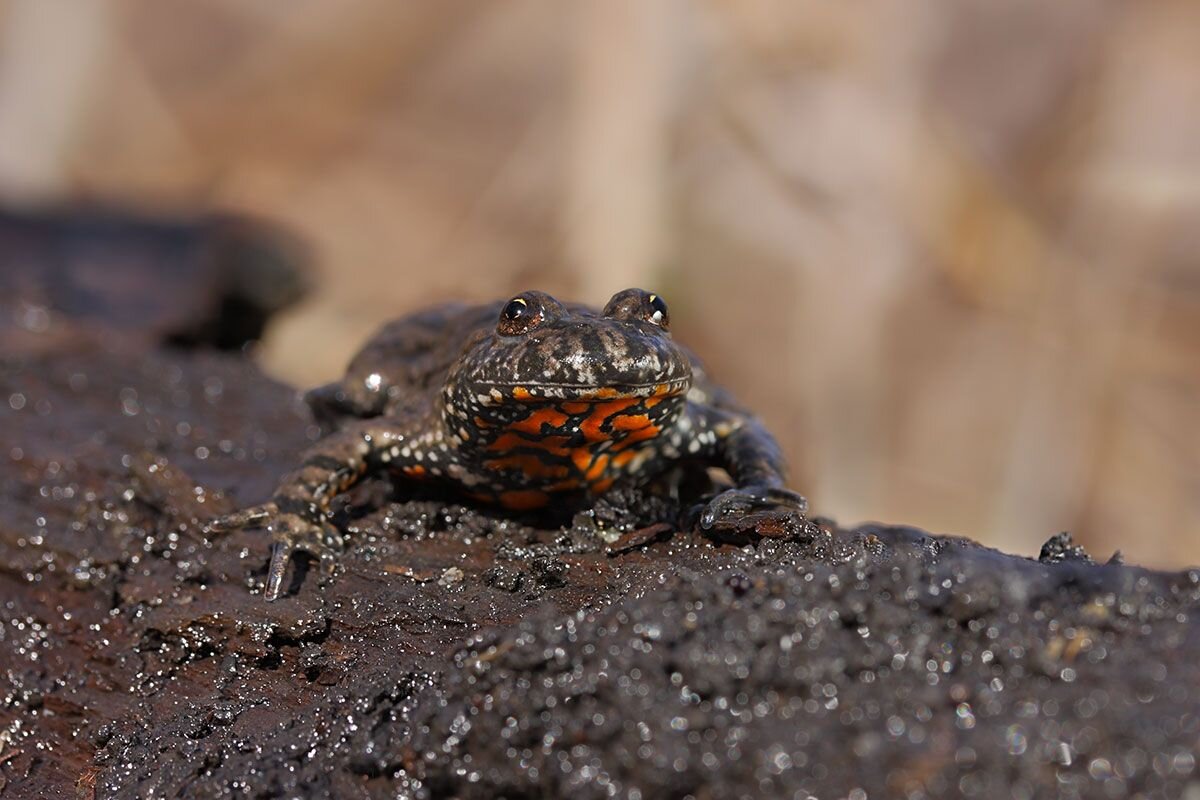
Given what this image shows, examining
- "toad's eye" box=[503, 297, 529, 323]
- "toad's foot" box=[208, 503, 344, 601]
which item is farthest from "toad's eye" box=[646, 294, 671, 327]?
"toad's foot" box=[208, 503, 344, 601]

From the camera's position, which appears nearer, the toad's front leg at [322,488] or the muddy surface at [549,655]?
the muddy surface at [549,655]

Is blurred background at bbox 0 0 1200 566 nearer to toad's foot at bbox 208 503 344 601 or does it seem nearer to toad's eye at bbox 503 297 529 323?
toad's foot at bbox 208 503 344 601

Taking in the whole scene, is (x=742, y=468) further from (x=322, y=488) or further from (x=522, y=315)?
(x=322, y=488)

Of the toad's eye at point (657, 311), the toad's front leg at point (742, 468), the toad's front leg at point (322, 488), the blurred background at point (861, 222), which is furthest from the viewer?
the blurred background at point (861, 222)

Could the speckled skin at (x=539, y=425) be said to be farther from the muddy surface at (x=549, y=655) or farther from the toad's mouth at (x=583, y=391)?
the muddy surface at (x=549, y=655)

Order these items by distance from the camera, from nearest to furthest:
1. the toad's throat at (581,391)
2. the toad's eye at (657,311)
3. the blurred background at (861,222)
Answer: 1. the toad's throat at (581,391)
2. the toad's eye at (657,311)
3. the blurred background at (861,222)

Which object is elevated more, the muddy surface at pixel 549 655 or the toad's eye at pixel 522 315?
the toad's eye at pixel 522 315

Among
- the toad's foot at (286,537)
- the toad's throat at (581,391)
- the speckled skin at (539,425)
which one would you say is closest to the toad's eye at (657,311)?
the speckled skin at (539,425)
